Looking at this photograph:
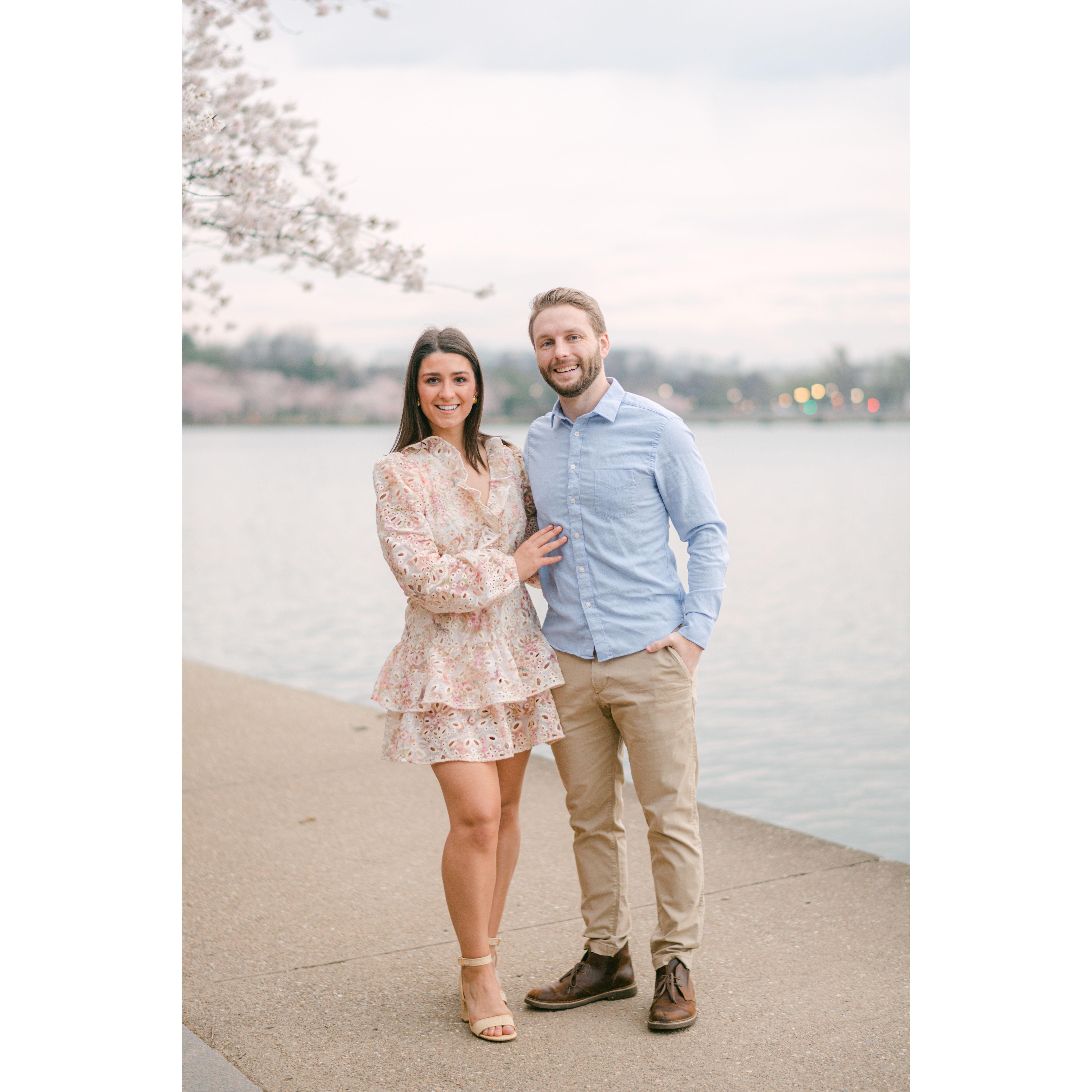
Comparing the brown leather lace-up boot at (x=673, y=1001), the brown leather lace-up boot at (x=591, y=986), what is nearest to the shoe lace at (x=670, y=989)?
the brown leather lace-up boot at (x=673, y=1001)

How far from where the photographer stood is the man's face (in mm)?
3117

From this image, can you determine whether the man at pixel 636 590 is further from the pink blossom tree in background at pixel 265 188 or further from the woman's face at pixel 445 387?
the pink blossom tree in background at pixel 265 188

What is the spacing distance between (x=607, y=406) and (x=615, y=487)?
0.22m

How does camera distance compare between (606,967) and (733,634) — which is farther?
(733,634)

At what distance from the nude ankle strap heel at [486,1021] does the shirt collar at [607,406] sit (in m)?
1.43

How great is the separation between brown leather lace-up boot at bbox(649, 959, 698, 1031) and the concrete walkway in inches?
1.7

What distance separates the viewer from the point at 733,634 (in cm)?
1284

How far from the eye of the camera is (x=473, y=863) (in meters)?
3.09

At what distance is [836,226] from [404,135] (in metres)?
28.2

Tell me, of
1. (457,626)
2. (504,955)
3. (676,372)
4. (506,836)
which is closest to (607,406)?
(457,626)
